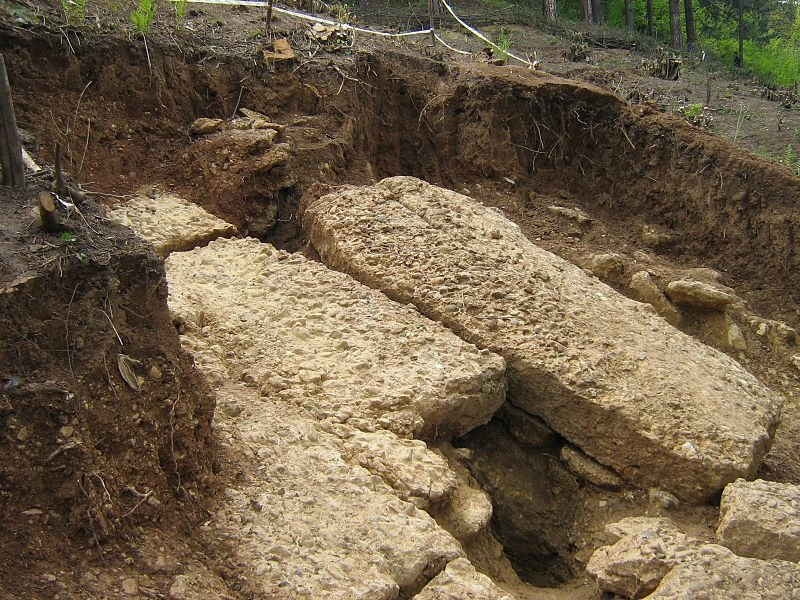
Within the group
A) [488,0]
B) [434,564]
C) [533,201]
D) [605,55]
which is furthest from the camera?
[488,0]

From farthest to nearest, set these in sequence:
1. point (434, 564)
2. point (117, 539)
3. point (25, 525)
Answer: point (434, 564) → point (117, 539) → point (25, 525)

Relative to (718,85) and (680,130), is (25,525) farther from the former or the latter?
(718,85)

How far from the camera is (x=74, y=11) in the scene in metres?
4.93

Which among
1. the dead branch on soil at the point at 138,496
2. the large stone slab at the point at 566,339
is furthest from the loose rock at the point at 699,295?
the dead branch on soil at the point at 138,496

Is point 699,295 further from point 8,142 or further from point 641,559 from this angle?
point 8,142

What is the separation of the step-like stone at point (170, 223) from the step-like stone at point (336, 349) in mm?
372

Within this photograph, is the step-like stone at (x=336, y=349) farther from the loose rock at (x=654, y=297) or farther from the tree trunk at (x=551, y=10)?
the tree trunk at (x=551, y=10)

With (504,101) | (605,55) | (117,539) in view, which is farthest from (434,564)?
(605,55)

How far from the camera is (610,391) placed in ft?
10.9

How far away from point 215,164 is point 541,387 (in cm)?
252

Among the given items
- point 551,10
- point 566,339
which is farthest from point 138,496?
point 551,10

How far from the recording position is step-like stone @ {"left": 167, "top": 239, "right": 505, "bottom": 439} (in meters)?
3.06

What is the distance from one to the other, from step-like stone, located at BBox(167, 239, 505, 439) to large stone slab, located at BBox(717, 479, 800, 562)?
95 cm

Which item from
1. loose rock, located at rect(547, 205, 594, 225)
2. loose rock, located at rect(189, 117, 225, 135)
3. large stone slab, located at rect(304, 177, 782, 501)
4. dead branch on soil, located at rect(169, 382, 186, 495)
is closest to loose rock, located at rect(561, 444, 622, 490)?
large stone slab, located at rect(304, 177, 782, 501)
